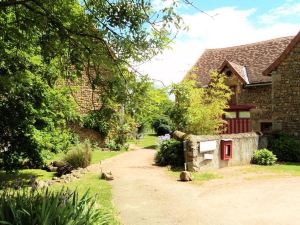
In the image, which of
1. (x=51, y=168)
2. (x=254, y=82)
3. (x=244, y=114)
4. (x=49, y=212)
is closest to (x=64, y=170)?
(x=51, y=168)

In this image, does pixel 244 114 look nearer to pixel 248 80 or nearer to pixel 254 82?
pixel 254 82

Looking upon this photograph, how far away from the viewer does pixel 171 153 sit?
17.3 metres

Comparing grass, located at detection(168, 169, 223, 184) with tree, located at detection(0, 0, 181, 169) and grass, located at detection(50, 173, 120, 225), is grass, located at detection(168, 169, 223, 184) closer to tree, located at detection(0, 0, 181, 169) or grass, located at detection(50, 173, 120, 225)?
Answer: grass, located at detection(50, 173, 120, 225)

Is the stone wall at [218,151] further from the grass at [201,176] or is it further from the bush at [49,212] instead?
the bush at [49,212]

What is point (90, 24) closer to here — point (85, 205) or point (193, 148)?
point (85, 205)

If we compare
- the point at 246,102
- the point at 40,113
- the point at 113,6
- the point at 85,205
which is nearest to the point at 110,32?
the point at 113,6

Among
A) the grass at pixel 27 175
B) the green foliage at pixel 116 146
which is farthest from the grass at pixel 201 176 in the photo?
the green foliage at pixel 116 146

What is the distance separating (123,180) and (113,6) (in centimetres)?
797

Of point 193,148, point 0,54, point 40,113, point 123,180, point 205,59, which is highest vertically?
point 205,59

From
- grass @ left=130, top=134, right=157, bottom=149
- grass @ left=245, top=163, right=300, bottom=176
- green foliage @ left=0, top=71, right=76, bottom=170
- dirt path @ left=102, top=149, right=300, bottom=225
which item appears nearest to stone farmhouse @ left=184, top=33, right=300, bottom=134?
grass @ left=245, top=163, right=300, bottom=176

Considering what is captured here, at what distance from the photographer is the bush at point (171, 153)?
17.1m

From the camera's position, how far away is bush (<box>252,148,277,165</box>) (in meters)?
18.8

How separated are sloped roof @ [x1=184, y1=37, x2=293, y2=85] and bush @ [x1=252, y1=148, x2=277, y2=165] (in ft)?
32.6

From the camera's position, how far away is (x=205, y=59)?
3622 cm
